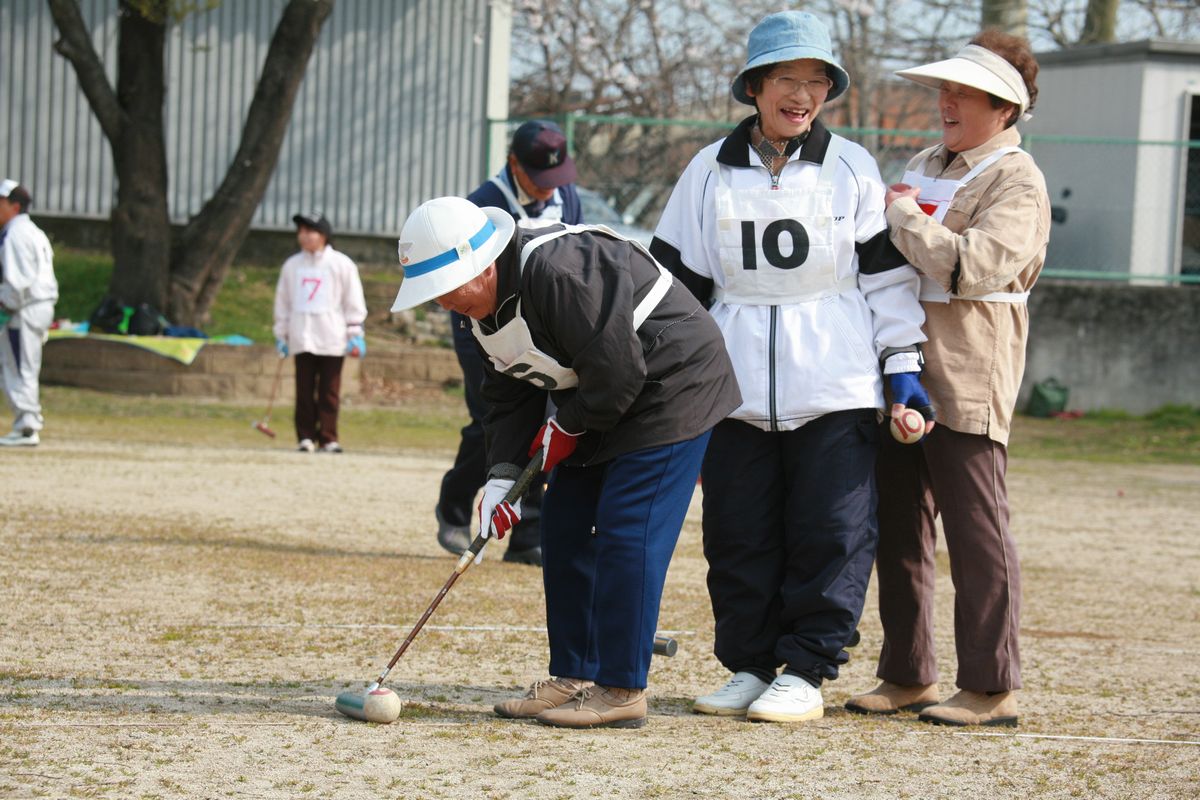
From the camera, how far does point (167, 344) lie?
1527 cm

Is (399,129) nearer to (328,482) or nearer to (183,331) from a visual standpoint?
(183,331)

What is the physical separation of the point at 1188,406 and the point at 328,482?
1079 centimetres

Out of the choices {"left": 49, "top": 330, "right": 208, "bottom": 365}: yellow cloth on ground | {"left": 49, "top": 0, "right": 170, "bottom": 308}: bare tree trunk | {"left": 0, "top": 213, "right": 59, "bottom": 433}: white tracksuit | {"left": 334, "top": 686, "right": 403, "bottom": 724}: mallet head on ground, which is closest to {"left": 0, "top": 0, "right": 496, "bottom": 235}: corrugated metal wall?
{"left": 49, "top": 0, "right": 170, "bottom": 308}: bare tree trunk

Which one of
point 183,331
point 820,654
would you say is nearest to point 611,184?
point 183,331

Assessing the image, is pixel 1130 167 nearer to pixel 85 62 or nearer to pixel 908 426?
pixel 85 62

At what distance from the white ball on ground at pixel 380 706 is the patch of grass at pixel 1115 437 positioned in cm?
1065

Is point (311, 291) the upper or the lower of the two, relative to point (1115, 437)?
upper

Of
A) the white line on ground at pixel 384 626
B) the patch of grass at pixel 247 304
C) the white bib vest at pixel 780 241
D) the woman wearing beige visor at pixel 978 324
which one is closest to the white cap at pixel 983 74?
the woman wearing beige visor at pixel 978 324

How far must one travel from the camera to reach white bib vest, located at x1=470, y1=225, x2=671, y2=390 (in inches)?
164

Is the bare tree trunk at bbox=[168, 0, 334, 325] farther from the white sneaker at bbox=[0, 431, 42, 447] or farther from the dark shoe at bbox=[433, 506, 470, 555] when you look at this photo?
the dark shoe at bbox=[433, 506, 470, 555]

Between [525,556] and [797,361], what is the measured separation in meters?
3.05

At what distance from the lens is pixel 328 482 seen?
9922 mm

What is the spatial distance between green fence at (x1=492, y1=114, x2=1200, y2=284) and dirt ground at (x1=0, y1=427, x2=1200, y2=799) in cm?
837

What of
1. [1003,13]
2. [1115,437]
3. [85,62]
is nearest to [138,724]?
[85,62]
